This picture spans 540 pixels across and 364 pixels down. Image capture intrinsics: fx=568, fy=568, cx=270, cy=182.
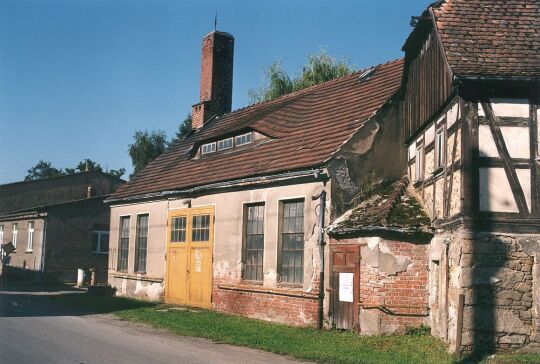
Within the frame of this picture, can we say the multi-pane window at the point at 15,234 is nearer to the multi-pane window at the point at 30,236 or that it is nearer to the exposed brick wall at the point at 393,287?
the multi-pane window at the point at 30,236

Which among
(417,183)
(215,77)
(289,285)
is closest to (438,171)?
(417,183)

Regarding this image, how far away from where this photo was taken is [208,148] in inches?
826

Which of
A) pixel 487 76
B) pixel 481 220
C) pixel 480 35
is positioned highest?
pixel 480 35

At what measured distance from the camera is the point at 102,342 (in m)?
11.0

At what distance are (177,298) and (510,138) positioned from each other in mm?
12254

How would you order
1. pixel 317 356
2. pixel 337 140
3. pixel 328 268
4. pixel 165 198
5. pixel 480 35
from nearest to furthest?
pixel 317 356, pixel 480 35, pixel 328 268, pixel 337 140, pixel 165 198

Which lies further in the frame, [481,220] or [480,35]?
[480,35]

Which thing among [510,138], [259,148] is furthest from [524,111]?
[259,148]

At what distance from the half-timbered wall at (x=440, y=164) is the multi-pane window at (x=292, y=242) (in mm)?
3073

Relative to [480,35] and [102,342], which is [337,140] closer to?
[480,35]

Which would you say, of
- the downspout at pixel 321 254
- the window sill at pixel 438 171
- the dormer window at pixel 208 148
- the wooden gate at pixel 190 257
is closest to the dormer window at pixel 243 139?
the dormer window at pixel 208 148

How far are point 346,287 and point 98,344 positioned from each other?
17.8 ft

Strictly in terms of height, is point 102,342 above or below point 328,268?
below

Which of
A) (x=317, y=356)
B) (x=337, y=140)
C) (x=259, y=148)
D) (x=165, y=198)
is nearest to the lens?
(x=317, y=356)
